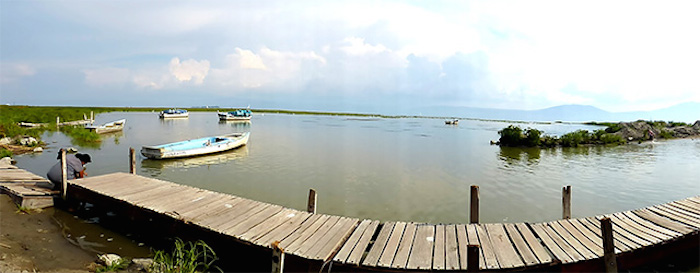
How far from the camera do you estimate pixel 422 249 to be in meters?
6.82

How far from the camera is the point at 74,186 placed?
38.3ft

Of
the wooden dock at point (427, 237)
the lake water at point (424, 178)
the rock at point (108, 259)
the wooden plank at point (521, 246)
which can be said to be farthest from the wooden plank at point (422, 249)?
the rock at point (108, 259)

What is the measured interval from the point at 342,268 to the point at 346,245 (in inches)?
25.9

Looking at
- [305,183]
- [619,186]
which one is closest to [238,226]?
[305,183]

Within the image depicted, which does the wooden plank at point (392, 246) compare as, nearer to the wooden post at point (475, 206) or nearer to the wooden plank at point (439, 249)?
the wooden plank at point (439, 249)

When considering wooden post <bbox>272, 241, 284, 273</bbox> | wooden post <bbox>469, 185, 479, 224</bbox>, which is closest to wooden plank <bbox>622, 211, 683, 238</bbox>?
wooden post <bbox>469, 185, 479, 224</bbox>

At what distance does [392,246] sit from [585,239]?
163 inches

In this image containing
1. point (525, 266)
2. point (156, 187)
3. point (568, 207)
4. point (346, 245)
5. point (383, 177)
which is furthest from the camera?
point (383, 177)

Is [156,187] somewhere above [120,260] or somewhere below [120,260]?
above

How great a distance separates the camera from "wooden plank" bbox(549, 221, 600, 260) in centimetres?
666

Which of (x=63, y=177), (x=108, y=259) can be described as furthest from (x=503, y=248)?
(x=63, y=177)

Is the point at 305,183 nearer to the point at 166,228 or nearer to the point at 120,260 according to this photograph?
the point at 166,228

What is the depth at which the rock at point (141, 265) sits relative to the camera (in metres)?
7.38

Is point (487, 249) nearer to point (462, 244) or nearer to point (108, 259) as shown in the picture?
point (462, 244)
